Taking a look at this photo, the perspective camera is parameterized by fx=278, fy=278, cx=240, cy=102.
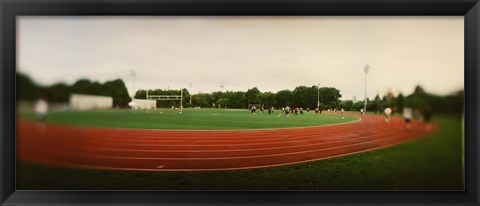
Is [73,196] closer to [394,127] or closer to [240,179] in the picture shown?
→ [240,179]

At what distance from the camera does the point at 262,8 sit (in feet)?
5.64

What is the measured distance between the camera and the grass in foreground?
74.0 inches

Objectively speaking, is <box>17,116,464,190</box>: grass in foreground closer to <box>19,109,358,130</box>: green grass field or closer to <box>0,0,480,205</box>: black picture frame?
<box>0,0,480,205</box>: black picture frame

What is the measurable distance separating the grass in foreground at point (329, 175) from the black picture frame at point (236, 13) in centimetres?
7

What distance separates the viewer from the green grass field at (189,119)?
1.89 metres

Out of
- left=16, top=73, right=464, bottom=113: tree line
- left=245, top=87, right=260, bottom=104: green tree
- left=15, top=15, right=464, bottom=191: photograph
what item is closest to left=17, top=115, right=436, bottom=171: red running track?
left=15, top=15, right=464, bottom=191: photograph

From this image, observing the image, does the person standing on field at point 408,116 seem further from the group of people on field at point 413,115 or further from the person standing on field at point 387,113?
the person standing on field at point 387,113

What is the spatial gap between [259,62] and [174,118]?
793 millimetres

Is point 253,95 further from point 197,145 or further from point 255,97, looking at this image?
point 197,145

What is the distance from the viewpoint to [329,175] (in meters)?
2.00

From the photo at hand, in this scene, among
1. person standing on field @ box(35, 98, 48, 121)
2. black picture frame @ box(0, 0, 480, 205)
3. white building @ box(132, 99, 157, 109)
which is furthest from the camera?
white building @ box(132, 99, 157, 109)

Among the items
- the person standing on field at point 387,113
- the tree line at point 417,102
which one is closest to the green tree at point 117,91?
the tree line at point 417,102

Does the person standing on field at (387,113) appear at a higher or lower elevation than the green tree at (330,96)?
lower

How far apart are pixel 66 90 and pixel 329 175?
1.91m
